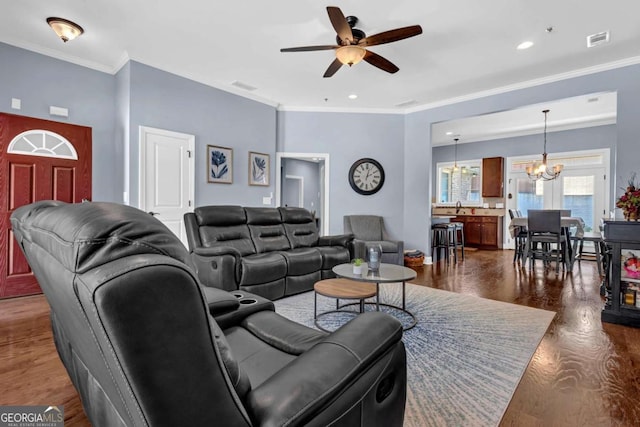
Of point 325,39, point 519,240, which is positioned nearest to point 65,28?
point 325,39

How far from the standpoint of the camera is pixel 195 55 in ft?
12.8

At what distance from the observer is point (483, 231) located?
7.84 metres

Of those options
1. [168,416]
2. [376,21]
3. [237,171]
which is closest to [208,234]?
[237,171]

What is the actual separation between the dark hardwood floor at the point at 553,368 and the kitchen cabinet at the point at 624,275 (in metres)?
0.11

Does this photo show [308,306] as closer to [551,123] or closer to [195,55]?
[195,55]

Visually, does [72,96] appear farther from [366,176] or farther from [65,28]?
[366,176]

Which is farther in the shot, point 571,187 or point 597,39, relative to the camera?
point 571,187

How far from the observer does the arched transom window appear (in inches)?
139

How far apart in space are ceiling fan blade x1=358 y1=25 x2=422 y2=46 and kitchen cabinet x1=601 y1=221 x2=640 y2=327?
247 centimetres

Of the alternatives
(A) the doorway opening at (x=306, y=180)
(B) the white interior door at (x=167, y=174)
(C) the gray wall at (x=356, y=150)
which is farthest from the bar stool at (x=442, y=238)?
(B) the white interior door at (x=167, y=174)

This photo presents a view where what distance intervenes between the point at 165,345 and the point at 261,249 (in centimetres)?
334

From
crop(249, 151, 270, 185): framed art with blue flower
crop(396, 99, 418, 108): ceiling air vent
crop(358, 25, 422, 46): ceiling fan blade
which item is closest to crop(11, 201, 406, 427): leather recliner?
crop(358, 25, 422, 46): ceiling fan blade

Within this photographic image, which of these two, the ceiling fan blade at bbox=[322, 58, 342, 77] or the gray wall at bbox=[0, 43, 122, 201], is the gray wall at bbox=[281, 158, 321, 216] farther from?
the ceiling fan blade at bbox=[322, 58, 342, 77]

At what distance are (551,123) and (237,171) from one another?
6465 mm
